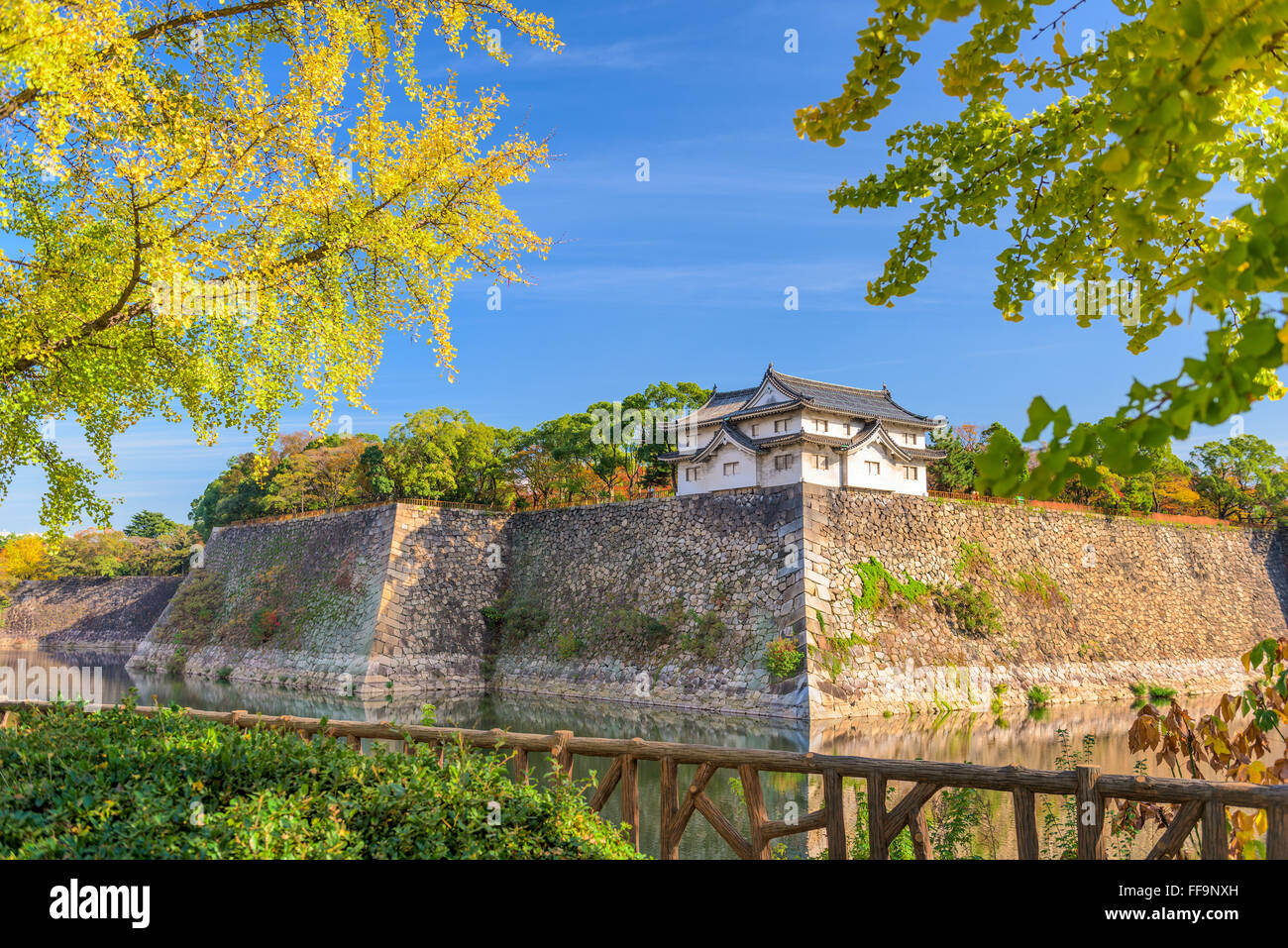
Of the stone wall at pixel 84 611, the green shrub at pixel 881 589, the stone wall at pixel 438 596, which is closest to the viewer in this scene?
the green shrub at pixel 881 589

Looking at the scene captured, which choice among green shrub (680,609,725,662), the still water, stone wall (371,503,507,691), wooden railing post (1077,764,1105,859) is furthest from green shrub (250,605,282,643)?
wooden railing post (1077,764,1105,859)

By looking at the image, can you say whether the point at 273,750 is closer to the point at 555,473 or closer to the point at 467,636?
the point at 467,636

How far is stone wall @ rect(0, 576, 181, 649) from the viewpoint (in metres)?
37.4

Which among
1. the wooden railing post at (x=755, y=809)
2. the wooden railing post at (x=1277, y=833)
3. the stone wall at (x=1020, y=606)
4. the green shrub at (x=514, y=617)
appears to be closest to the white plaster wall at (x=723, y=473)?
the stone wall at (x=1020, y=606)

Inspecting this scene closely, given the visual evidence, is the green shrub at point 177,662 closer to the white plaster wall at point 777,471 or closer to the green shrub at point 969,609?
the white plaster wall at point 777,471

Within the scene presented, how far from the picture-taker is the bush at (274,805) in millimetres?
3055

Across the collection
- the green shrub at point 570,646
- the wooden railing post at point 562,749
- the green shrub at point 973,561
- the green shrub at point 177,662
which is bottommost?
the green shrub at point 177,662

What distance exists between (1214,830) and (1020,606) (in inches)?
720

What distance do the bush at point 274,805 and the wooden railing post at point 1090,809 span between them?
2.13 m

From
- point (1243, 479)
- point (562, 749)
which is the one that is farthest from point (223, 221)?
point (1243, 479)

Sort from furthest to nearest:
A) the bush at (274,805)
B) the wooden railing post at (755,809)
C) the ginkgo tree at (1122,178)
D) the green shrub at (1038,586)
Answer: the green shrub at (1038,586), the wooden railing post at (755,809), the bush at (274,805), the ginkgo tree at (1122,178)

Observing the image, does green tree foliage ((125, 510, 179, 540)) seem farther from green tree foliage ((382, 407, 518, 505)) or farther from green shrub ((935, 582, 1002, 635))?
green shrub ((935, 582, 1002, 635))

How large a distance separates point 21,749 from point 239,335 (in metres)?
5.99
